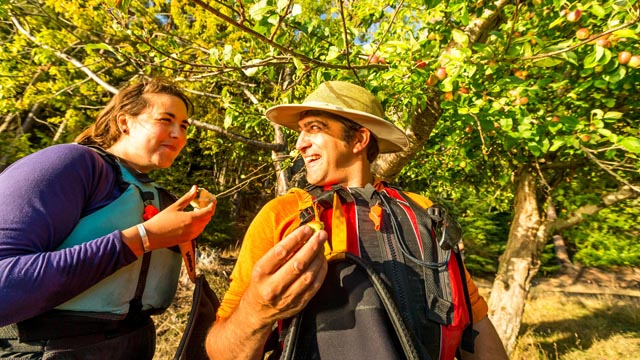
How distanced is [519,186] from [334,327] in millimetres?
6244

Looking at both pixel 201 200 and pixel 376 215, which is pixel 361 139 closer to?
pixel 376 215

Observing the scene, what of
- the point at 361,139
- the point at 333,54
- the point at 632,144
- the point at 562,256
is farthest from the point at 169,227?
the point at 562,256

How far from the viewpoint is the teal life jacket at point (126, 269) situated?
57.2 inches

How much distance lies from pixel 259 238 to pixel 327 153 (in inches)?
26.4

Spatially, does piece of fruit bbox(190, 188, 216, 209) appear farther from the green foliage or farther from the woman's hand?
the green foliage

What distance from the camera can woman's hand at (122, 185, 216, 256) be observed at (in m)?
1.44

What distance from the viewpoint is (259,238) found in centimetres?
142

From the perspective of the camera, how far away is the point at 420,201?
2.01 metres

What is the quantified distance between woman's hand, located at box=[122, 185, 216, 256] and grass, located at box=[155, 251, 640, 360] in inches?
160

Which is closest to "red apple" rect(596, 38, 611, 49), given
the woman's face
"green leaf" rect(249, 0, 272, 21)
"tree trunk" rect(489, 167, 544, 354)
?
"green leaf" rect(249, 0, 272, 21)

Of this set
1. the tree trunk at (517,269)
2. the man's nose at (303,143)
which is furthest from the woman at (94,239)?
the tree trunk at (517,269)

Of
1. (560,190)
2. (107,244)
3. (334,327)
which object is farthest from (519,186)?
(107,244)

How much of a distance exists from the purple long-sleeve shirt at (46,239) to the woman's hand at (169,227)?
0.16ft

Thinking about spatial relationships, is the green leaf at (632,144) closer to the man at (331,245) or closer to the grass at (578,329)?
the man at (331,245)
